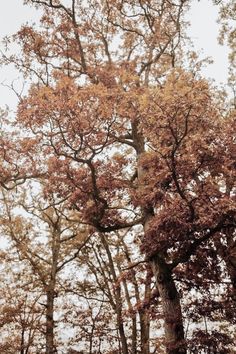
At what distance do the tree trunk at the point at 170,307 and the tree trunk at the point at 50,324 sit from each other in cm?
686

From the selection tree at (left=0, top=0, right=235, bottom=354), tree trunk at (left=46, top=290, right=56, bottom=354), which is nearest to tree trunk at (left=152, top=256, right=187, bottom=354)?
tree at (left=0, top=0, right=235, bottom=354)

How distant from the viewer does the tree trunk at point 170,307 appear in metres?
9.17

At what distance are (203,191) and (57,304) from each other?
1093 centimetres

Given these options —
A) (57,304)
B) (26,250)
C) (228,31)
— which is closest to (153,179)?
(228,31)

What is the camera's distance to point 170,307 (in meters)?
9.84

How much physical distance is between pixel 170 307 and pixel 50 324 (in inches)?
283

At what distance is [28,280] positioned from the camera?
16.2 metres

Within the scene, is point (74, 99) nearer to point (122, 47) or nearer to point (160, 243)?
point (160, 243)

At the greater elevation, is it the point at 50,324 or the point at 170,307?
the point at 50,324

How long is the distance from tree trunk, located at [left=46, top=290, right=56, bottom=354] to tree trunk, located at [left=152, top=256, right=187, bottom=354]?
22.5ft

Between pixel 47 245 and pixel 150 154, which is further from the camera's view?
pixel 47 245

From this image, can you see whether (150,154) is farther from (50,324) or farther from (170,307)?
(50,324)

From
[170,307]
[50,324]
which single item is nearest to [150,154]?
[170,307]

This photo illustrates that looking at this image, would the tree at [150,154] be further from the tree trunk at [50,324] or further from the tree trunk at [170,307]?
the tree trunk at [50,324]
